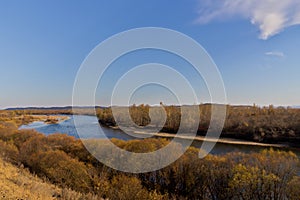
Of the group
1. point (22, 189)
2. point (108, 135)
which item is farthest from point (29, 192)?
point (108, 135)

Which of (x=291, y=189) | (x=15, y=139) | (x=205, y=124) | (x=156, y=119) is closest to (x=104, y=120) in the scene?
(x=156, y=119)

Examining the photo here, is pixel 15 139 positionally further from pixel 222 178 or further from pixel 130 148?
pixel 222 178

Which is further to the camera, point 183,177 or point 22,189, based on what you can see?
point 183,177

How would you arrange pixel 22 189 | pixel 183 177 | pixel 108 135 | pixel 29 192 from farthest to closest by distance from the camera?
pixel 108 135 < pixel 183 177 < pixel 22 189 < pixel 29 192

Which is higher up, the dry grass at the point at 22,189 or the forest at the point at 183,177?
the dry grass at the point at 22,189

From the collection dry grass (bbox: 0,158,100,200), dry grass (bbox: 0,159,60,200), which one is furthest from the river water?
dry grass (bbox: 0,159,60,200)

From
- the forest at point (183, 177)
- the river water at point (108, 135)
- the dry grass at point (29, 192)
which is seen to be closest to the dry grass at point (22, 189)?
the dry grass at point (29, 192)

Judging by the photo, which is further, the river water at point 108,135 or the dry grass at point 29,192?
the river water at point 108,135

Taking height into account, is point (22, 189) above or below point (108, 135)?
above

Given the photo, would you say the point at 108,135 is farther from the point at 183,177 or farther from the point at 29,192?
the point at 29,192

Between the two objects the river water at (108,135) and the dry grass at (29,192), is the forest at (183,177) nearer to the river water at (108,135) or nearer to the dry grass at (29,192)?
the dry grass at (29,192)

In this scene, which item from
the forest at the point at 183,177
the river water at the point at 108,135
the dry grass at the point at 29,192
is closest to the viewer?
the dry grass at the point at 29,192

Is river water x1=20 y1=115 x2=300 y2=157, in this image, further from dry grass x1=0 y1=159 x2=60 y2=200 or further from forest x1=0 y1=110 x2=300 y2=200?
dry grass x1=0 y1=159 x2=60 y2=200

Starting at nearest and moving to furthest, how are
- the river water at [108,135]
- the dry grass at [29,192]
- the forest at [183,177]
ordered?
the dry grass at [29,192]
the forest at [183,177]
the river water at [108,135]
